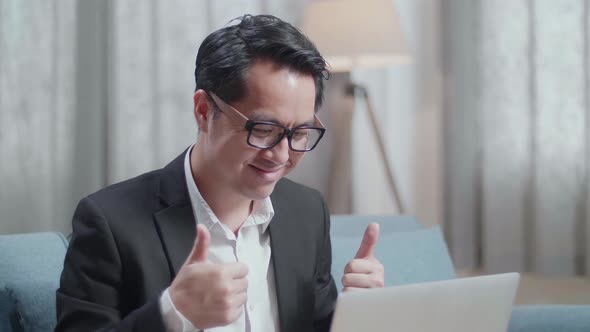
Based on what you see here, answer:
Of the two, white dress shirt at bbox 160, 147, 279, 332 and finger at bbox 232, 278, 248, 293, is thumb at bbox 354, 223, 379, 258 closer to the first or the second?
white dress shirt at bbox 160, 147, 279, 332

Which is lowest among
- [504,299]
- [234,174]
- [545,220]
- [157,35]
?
[545,220]

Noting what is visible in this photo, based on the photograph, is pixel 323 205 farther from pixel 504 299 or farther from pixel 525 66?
pixel 525 66

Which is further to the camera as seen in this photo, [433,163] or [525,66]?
[433,163]

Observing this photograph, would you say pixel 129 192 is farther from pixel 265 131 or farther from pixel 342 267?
→ pixel 342 267

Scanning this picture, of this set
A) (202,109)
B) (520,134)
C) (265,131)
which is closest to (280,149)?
(265,131)

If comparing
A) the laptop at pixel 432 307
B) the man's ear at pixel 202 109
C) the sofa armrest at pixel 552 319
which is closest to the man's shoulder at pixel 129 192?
the man's ear at pixel 202 109

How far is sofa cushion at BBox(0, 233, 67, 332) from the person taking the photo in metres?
1.41

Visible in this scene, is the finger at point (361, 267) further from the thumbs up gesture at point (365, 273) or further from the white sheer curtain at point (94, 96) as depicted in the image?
the white sheer curtain at point (94, 96)

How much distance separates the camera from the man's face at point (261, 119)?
1.17 meters

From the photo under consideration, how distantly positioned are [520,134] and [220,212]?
1.88m

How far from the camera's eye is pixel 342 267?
181 centimetres

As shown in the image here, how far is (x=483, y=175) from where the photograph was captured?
293cm

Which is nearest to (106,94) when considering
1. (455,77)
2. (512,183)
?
(455,77)

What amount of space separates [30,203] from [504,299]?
1.94 m
